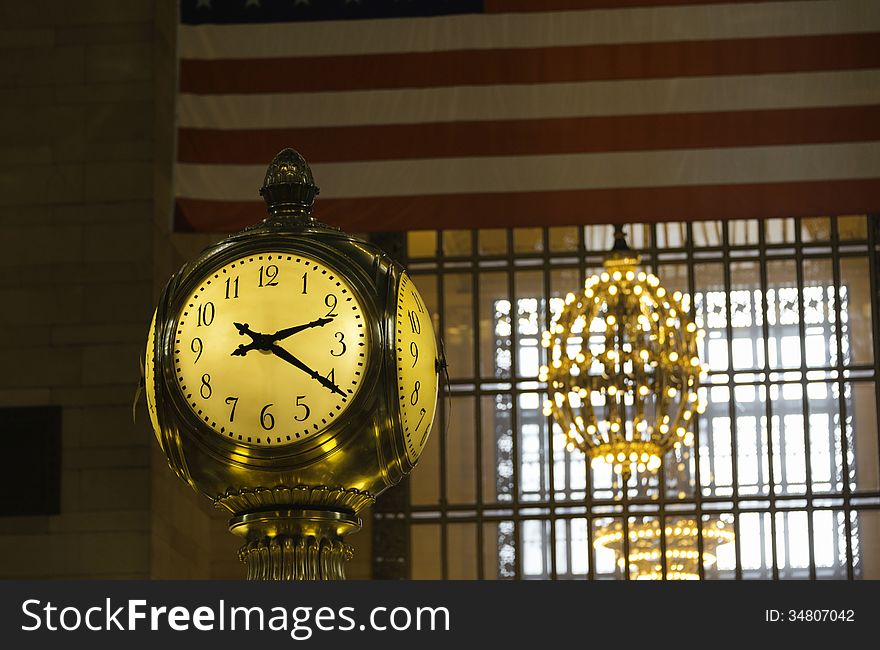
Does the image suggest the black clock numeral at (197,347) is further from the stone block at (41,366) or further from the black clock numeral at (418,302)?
the stone block at (41,366)

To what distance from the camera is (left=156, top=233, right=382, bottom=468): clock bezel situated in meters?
1.65

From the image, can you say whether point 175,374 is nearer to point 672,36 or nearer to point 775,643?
point 775,643

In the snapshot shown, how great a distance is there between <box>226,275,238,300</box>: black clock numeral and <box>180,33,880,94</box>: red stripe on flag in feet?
20.1

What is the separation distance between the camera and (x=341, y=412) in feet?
5.42

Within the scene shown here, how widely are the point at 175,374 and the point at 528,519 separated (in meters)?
11.6

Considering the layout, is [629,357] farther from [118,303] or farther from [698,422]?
[118,303]

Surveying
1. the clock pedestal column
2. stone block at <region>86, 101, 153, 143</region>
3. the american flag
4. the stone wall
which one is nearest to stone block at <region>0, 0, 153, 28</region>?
the stone wall

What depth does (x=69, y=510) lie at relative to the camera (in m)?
10.4

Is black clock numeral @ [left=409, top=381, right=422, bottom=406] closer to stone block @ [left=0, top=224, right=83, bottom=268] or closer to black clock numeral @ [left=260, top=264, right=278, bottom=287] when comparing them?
black clock numeral @ [left=260, top=264, right=278, bottom=287]

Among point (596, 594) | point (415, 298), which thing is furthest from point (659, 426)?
point (596, 594)

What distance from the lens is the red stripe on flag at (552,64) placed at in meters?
7.73

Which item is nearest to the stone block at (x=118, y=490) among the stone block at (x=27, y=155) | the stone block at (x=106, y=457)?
the stone block at (x=106, y=457)

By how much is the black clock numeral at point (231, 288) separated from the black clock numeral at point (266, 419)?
0.12 m

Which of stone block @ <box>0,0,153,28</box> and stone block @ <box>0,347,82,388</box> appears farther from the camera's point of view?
stone block @ <box>0,0,153,28</box>
